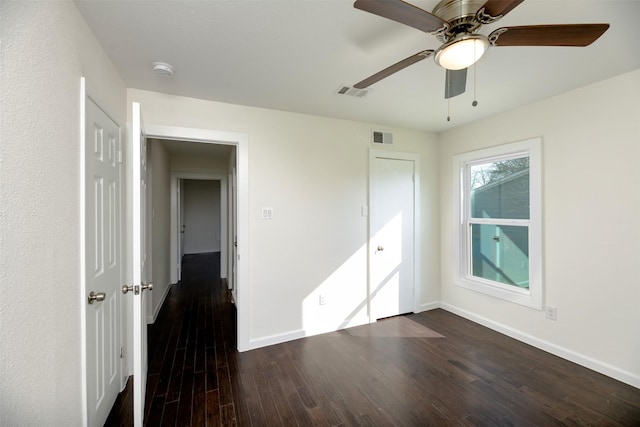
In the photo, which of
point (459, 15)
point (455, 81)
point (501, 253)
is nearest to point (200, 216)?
point (501, 253)

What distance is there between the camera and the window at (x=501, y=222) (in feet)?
9.11

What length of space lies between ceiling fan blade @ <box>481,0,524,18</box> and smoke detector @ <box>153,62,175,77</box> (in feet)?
6.49

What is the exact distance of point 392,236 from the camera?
140 inches

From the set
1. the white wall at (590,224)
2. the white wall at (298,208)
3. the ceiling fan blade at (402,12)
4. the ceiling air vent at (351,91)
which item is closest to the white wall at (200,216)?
the white wall at (298,208)

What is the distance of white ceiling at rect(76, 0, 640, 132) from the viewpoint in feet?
4.70

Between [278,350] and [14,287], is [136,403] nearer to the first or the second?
[14,287]

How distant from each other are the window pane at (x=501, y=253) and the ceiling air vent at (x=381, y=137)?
1.54 meters

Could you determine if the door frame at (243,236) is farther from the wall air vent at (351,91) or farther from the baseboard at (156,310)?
the baseboard at (156,310)

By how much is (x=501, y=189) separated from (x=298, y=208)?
236 cm

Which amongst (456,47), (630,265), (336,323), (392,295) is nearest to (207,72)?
(456,47)

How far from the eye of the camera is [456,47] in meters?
1.34

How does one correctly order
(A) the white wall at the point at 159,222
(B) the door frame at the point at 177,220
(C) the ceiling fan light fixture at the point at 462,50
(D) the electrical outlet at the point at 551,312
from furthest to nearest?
(B) the door frame at the point at 177,220 < (A) the white wall at the point at 159,222 < (D) the electrical outlet at the point at 551,312 < (C) the ceiling fan light fixture at the point at 462,50

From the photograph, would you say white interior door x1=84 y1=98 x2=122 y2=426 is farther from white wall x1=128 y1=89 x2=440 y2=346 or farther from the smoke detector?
white wall x1=128 y1=89 x2=440 y2=346

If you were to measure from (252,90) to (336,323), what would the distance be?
2.63 m
